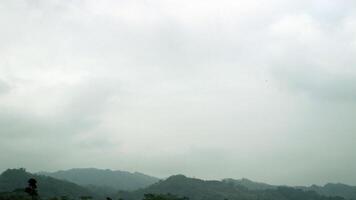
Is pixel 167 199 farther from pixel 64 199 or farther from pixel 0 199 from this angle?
pixel 0 199

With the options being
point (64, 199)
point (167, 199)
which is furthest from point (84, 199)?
point (167, 199)

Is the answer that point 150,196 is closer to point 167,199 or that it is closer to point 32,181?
point 167,199

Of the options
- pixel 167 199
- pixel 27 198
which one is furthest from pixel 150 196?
pixel 27 198

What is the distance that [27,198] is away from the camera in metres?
91.4

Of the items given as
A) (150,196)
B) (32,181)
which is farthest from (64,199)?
(32,181)

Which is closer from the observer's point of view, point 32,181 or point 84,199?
point 32,181

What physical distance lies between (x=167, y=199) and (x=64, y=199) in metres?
27.1

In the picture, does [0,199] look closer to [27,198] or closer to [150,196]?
[27,198]

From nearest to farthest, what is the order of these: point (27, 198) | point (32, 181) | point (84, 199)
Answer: point (32, 181) → point (27, 198) → point (84, 199)

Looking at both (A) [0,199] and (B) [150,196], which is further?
(B) [150,196]

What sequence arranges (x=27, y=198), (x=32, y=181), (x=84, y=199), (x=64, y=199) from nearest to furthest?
(x=32, y=181) → (x=27, y=198) → (x=64, y=199) → (x=84, y=199)

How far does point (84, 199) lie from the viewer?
365 ft

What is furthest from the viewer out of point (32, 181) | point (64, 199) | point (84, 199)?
point (84, 199)

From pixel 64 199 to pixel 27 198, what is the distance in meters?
11.1
